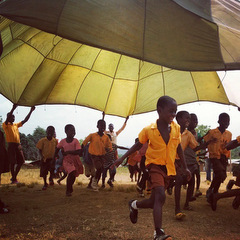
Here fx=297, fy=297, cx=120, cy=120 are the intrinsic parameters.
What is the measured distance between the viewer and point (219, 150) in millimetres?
6254

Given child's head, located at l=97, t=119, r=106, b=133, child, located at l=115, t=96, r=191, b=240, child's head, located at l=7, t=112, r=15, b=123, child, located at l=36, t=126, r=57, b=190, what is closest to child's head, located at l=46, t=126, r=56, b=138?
child, located at l=36, t=126, r=57, b=190

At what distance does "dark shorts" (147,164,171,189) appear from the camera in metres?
3.56

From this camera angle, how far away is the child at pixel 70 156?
22.5 feet

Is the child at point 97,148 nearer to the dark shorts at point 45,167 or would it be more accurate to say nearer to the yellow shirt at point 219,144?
the dark shorts at point 45,167

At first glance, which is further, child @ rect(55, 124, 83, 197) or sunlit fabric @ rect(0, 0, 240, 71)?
child @ rect(55, 124, 83, 197)

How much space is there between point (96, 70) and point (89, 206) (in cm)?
537

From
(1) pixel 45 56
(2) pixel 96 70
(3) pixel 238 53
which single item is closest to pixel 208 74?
(2) pixel 96 70

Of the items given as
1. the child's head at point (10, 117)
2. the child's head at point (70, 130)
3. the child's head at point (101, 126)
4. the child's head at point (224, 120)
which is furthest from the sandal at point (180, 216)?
the child's head at point (10, 117)

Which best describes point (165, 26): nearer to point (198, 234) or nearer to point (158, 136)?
point (158, 136)

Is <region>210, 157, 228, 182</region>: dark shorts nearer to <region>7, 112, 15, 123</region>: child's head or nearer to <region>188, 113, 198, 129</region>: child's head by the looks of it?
<region>188, 113, 198, 129</region>: child's head

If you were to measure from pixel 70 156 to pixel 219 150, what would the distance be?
132 inches

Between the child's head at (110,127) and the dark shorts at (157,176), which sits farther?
the child's head at (110,127)

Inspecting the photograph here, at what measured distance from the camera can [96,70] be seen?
9.98 m

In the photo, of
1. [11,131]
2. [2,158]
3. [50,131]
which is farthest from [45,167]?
[2,158]
